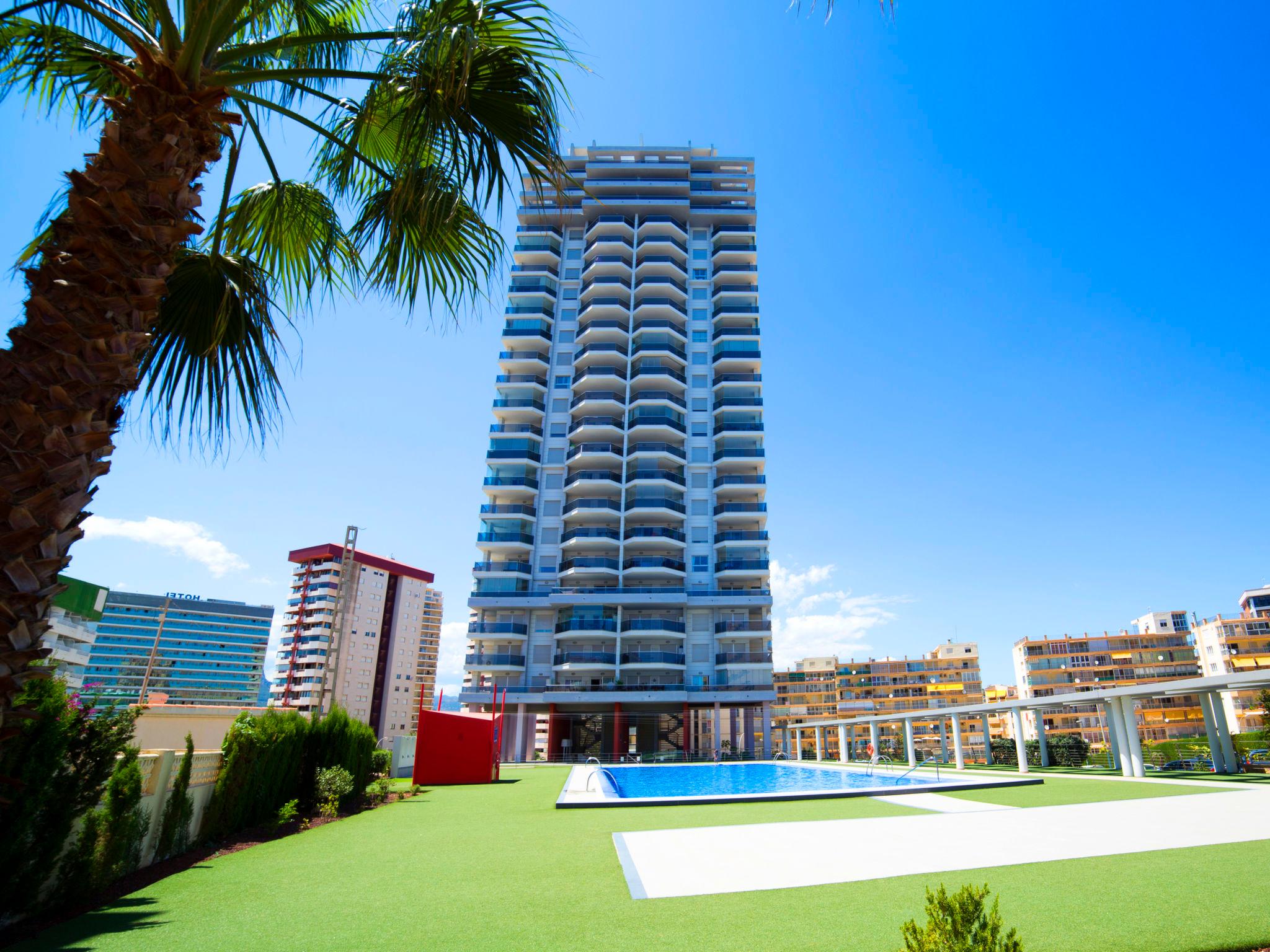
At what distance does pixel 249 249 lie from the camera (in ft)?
17.9

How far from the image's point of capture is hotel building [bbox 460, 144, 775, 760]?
41.7 meters

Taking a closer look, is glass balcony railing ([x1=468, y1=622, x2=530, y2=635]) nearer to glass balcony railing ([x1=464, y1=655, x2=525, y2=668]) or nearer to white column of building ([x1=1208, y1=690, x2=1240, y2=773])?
glass balcony railing ([x1=464, y1=655, x2=525, y2=668])

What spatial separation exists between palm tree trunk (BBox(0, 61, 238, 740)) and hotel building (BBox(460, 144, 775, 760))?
38713 millimetres

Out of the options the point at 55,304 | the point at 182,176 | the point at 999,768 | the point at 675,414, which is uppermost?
the point at 675,414

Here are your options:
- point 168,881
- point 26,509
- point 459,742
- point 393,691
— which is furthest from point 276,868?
point 393,691

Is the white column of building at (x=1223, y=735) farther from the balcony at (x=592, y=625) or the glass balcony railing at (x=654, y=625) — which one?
the balcony at (x=592, y=625)

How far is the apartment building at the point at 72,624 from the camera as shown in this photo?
24.6 ft

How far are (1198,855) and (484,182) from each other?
8851 millimetres

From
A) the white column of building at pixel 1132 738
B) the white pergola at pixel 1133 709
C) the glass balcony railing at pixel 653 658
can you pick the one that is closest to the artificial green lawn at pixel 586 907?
the white pergola at pixel 1133 709

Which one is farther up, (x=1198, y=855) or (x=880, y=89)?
(x=880, y=89)

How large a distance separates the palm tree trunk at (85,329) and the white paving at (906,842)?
491 cm

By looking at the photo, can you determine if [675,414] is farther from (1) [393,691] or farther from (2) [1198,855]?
(1) [393,691]

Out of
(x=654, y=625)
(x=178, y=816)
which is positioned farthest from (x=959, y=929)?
(x=654, y=625)

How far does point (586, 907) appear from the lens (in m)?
5.28
